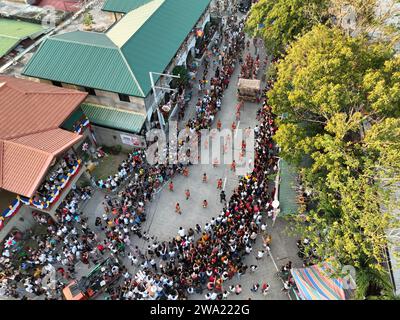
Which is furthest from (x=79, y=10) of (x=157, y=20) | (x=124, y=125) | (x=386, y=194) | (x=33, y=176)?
(x=386, y=194)

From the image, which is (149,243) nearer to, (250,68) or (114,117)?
(114,117)

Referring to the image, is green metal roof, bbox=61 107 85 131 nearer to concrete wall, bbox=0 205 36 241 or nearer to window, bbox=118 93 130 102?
window, bbox=118 93 130 102

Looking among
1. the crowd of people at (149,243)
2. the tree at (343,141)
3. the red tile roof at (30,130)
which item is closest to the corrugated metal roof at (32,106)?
the red tile roof at (30,130)

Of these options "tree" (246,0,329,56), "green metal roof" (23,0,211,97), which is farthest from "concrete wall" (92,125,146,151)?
"tree" (246,0,329,56)

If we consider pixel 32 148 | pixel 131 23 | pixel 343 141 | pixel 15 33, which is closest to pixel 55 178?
pixel 32 148

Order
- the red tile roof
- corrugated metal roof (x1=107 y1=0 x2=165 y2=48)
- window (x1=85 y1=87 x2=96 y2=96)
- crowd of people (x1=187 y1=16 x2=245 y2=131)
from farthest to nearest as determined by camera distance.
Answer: crowd of people (x1=187 y1=16 x2=245 y2=131) → corrugated metal roof (x1=107 y1=0 x2=165 y2=48) → window (x1=85 y1=87 x2=96 y2=96) → the red tile roof

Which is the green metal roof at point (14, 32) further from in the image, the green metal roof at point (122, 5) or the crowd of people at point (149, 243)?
the crowd of people at point (149, 243)
